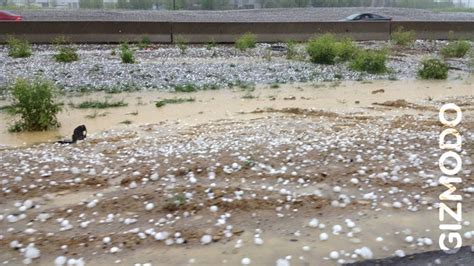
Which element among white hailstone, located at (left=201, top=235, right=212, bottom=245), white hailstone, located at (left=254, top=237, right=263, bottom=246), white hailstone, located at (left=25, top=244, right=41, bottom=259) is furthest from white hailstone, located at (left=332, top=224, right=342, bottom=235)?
white hailstone, located at (left=25, top=244, right=41, bottom=259)

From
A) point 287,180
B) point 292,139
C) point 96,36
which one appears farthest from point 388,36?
point 287,180

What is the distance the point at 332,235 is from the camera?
473cm

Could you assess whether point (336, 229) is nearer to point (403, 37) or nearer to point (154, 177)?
point (154, 177)

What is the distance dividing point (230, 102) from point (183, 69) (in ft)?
15.2

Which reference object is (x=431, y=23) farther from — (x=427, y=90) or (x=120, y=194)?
(x=120, y=194)

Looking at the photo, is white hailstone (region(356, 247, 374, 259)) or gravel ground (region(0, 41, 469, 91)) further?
gravel ground (region(0, 41, 469, 91))

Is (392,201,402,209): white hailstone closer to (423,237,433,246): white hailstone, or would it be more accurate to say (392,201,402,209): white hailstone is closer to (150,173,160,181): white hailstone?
(423,237,433,246): white hailstone

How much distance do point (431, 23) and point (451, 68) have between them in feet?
30.2

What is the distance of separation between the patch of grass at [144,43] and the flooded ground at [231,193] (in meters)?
12.4

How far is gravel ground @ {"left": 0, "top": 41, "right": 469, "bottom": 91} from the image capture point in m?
14.5

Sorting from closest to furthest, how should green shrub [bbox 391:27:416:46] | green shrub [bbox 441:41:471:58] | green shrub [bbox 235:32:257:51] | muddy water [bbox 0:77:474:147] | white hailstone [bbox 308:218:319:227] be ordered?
white hailstone [bbox 308:218:319:227], muddy water [bbox 0:77:474:147], green shrub [bbox 441:41:471:58], green shrub [bbox 235:32:257:51], green shrub [bbox 391:27:416:46]

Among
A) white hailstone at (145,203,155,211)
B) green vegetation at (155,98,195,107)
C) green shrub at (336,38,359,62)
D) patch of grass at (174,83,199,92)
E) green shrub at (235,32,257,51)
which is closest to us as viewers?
white hailstone at (145,203,155,211)

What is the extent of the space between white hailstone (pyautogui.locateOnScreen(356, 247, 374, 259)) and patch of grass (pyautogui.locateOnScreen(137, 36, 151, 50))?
710 inches

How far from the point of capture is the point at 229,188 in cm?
576
